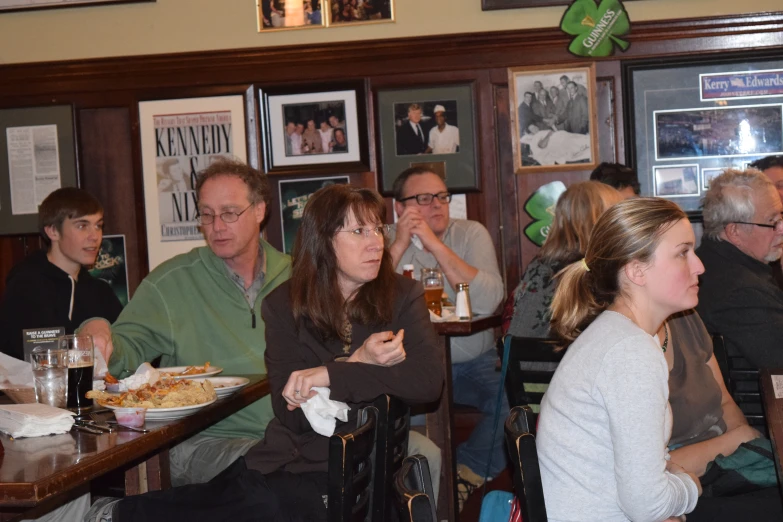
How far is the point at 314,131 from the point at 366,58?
0.49m

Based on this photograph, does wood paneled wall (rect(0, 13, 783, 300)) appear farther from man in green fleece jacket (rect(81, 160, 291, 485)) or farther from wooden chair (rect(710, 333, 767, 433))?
wooden chair (rect(710, 333, 767, 433))

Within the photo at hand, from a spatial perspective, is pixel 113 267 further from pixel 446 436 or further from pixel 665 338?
pixel 665 338

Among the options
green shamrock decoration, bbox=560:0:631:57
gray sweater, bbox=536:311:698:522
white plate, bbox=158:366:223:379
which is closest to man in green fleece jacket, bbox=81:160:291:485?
white plate, bbox=158:366:223:379

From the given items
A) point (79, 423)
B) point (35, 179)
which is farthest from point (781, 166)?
point (35, 179)

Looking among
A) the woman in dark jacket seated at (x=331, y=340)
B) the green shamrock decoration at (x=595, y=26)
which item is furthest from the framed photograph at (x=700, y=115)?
the woman in dark jacket seated at (x=331, y=340)

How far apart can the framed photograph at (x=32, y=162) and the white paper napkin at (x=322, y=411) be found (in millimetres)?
3221

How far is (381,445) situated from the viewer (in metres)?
2.13

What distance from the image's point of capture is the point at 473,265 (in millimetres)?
4453

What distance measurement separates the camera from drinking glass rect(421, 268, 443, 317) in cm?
388

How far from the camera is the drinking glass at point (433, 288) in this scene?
12.7ft

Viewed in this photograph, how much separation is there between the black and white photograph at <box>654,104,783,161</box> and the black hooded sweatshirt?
293cm

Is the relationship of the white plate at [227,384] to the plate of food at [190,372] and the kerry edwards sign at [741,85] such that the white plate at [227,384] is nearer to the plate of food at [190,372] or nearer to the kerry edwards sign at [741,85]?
the plate of food at [190,372]

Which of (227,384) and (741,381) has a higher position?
(227,384)

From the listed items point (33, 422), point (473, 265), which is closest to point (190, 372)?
point (33, 422)
